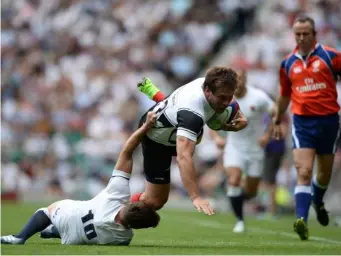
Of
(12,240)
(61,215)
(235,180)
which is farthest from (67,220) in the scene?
(235,180)

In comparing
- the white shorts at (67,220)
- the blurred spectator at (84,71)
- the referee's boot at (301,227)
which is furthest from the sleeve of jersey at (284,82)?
the blurred spectator at (84,71)

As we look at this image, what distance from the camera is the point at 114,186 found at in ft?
31.6

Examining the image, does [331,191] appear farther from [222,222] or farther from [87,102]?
[87,102]

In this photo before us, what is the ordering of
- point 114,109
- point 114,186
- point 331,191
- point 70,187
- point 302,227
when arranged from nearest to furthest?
point 114,186, point 302,227, point 331,191, point 70,187, point 114,109

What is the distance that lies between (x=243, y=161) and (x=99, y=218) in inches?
213

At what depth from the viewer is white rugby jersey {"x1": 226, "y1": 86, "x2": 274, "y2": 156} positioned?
14.6 m

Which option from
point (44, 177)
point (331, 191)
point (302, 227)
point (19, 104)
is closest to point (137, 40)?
point (19, 104)

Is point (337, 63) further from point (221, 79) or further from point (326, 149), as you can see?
point (221, 79)

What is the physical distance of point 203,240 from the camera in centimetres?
A: 1170

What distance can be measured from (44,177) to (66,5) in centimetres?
690

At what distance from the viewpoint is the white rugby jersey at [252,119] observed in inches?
→ 575

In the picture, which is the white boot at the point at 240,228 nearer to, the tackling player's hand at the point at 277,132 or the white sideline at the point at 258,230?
the white sideline at the point at 258,230

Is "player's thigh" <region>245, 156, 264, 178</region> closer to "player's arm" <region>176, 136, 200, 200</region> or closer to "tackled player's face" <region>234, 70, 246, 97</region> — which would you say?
"tackled player's face" <region>234, 70, 246, 97</region>

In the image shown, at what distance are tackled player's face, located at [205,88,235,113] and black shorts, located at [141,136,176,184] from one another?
109 cm
